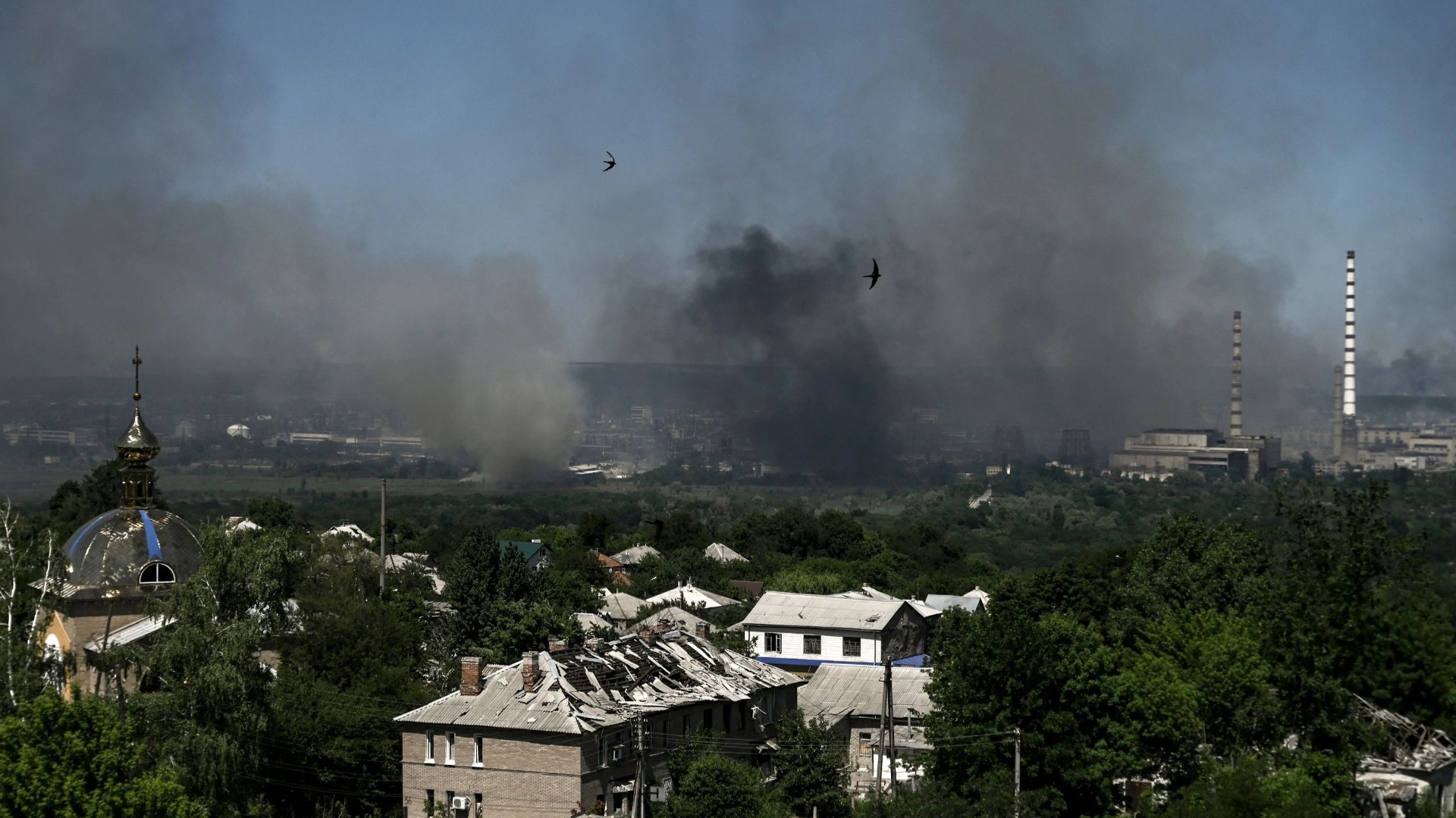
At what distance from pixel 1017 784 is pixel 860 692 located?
14270 millimetres

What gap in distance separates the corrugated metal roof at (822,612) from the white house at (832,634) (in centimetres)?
3

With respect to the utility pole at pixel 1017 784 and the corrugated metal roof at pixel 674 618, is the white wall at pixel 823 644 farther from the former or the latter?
the utility pole at pixel 1017 784

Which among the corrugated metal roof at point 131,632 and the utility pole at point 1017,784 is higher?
the corrugated metal roof at point 131,632

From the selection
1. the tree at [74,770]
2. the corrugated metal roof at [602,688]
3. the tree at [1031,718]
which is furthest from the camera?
the corrugated metal roof at [602,688]

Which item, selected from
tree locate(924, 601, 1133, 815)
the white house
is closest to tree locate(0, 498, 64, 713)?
tree locate(924, 601, 1133, 815)

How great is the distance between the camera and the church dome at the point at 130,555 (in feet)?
132

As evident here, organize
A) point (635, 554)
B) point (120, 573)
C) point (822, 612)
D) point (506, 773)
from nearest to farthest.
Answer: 1. point (506, 773)
2. point (120, 573)
3. point (822, 612)
4. point (635, 554)

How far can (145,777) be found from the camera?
88.8 feet

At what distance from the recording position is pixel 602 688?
37562mm

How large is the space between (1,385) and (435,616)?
470ft

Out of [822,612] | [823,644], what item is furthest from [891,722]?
[822,612]

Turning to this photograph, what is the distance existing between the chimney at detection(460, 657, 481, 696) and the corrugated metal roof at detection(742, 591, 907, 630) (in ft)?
81.4

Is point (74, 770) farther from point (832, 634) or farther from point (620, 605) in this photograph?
point (620, 605)

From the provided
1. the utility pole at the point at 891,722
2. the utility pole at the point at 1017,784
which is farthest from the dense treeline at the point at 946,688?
the utility pole at the point at 891,722
